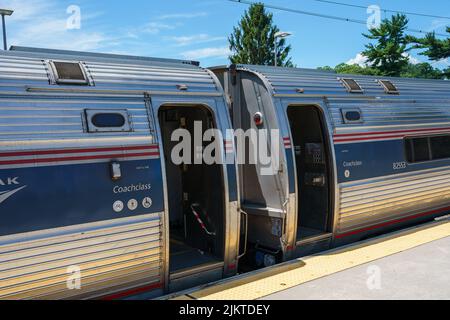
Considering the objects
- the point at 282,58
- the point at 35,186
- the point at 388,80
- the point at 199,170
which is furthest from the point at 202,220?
the point at 282,58

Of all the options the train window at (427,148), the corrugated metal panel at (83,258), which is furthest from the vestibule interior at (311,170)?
the corrugated metal panel at (83,258)

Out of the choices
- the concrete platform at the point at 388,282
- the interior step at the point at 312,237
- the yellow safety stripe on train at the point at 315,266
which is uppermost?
the interior step at the point at 312,237

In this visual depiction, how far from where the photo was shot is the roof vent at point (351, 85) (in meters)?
6.58

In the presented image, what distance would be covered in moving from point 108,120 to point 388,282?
11.2 ft

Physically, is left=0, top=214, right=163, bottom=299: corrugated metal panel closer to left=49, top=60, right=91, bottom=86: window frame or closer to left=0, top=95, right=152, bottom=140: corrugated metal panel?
left=0, top=95, right=152, bottom=140: corrugated metal panel

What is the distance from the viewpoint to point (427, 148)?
7.61 m

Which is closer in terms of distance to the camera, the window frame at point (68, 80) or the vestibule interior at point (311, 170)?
the window frame at point (68, 80)

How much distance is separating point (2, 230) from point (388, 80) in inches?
252

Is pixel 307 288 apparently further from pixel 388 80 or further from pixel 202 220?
pixel 388 80

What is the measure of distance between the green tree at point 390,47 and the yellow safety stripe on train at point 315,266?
18052 millimetres

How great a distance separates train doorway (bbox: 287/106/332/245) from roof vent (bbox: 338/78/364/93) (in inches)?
27.7

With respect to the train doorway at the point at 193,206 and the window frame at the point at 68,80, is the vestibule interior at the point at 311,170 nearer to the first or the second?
the train doorway at the point at 193,206

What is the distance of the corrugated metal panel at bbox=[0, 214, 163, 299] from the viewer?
11.7 ft

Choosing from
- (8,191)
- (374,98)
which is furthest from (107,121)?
(374,98)
